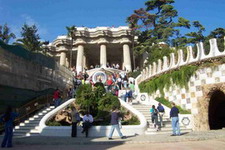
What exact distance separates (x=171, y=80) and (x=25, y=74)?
11.3 m

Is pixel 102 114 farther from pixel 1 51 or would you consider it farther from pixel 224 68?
pixel 224 68

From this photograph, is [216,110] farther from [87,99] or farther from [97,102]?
[87,99]

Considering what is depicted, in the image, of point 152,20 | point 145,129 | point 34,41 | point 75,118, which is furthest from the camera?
point 152,20

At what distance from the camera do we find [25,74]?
Result: 1448 centimetres

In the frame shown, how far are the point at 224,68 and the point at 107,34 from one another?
32340 millimetres

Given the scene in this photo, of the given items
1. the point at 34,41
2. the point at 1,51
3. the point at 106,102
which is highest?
the point at 34,41

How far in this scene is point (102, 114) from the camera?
1221cm

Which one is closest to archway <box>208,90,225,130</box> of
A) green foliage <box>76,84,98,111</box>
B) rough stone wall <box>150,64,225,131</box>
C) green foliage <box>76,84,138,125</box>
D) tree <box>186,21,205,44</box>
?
rough stone wall <box>150,64,225,131</box>

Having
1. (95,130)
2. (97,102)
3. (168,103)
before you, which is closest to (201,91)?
(168,103)

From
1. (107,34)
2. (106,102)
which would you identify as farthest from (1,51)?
(107,34)

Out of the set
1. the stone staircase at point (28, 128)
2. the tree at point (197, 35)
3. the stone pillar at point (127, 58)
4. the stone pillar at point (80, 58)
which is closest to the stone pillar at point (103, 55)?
the stone pillar at point (127, 58)

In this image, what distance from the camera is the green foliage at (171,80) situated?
1445 centimetres

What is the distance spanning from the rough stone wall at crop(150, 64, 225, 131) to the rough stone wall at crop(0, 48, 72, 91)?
37.2 feet

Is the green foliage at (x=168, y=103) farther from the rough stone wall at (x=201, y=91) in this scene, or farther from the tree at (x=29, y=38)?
the tree at (x=29, y=38)
